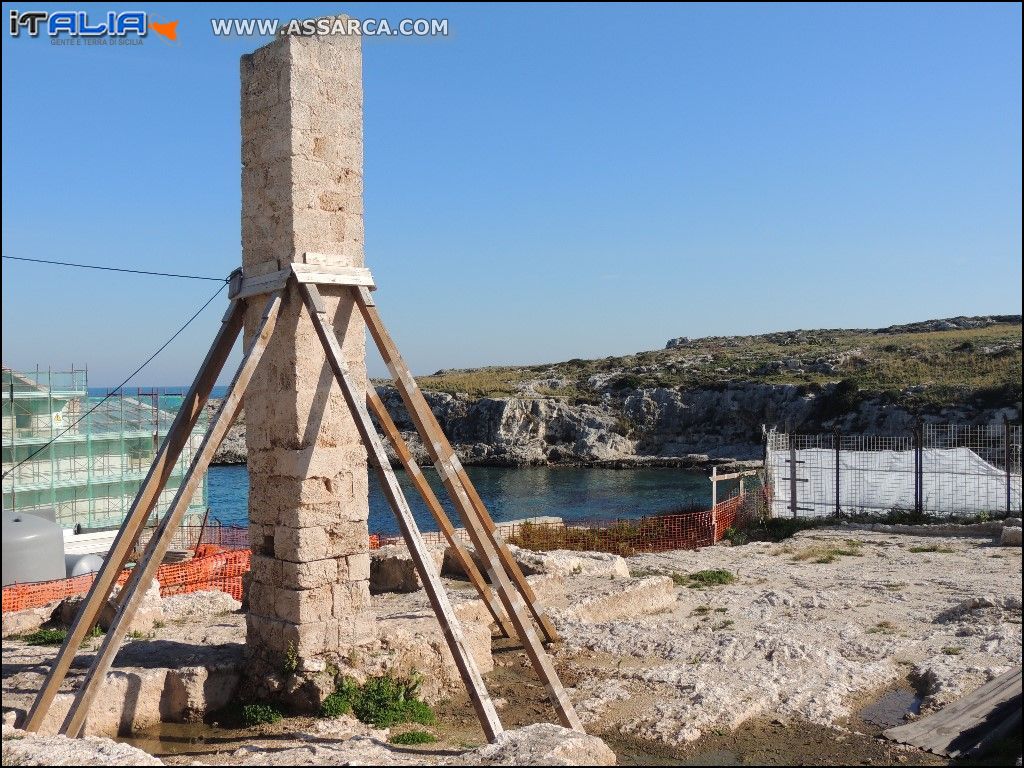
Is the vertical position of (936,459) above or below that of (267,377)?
below

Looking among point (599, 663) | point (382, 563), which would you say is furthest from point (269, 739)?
point (382, 563)

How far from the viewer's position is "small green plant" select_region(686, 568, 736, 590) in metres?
13.9

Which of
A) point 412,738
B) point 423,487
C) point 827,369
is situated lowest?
point 412,738

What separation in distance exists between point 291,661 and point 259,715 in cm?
53

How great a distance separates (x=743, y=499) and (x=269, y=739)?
56.8 ft

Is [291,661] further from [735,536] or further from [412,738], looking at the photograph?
[735,536]

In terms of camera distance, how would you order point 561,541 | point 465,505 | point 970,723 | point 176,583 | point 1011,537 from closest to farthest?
point 970,723 → point 465,505 → point 176,583 → point 1011,537 → point 561,541

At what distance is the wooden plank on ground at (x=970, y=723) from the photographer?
6.59 meters

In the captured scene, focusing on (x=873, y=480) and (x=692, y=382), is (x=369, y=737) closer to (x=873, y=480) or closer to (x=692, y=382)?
(x=873, y=480)

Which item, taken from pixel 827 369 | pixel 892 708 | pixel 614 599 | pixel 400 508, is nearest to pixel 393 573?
pixel 614 599

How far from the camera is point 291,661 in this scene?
7766mm

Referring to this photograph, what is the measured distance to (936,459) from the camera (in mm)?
→ 21203

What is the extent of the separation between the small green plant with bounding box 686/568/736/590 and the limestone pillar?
24.0ft

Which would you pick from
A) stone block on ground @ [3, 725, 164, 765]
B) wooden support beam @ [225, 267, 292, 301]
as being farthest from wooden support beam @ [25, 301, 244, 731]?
stone block on ground @ [3, 725, 164, 765]
